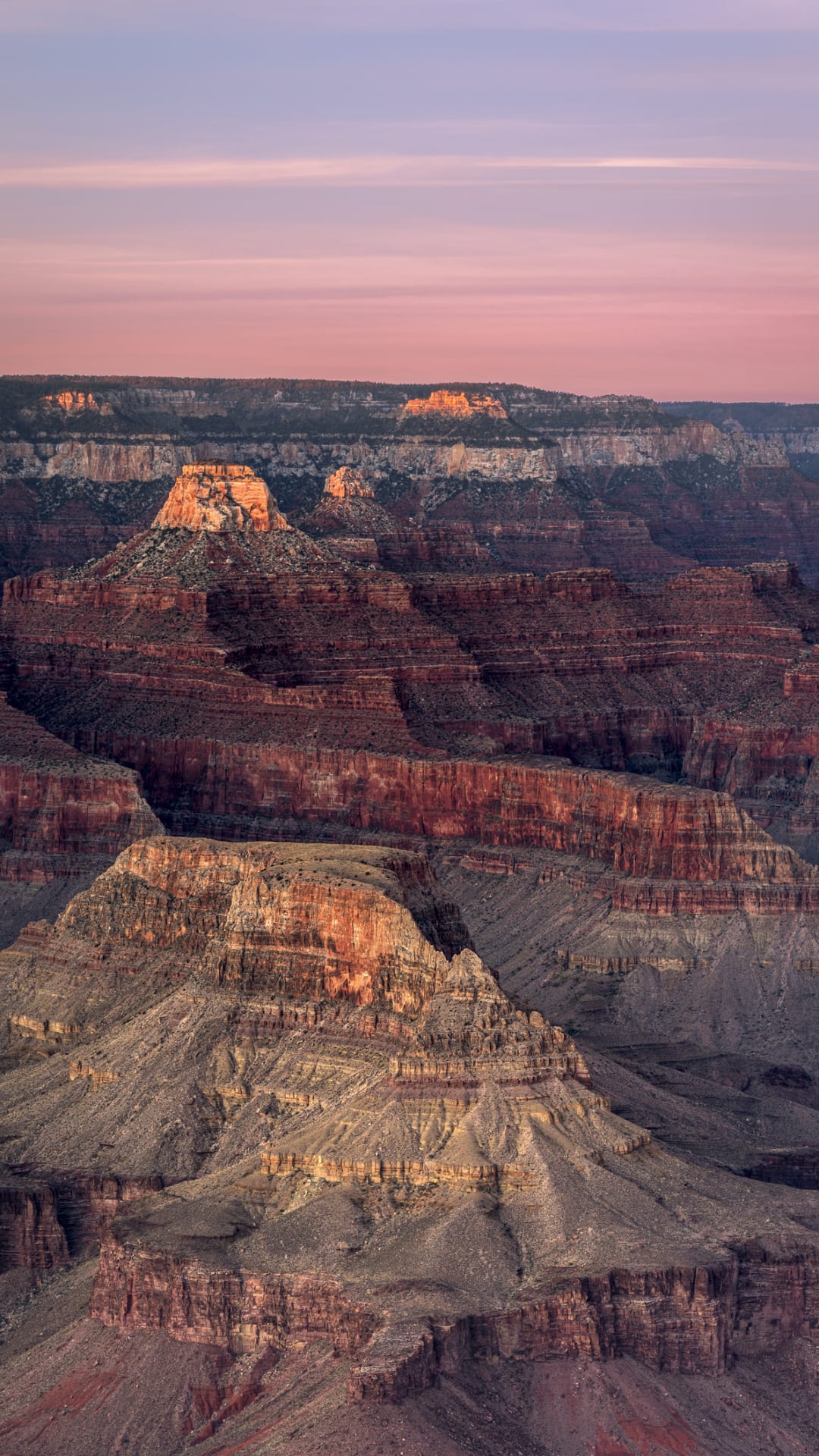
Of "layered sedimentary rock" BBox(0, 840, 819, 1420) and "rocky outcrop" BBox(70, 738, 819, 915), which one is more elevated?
"rocky outcrop" BBox(70, 738, 819, 915)

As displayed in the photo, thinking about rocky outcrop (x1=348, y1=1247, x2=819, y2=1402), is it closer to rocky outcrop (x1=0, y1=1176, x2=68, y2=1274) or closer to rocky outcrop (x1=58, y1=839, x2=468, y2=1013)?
rocky outcrop (x1=58, y1=839, x2=468, y2=1013)

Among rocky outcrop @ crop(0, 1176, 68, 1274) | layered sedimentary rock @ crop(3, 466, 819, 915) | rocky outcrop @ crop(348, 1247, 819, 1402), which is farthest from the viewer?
layered sedimentary rock @ crop(3, 466, 819, 915)

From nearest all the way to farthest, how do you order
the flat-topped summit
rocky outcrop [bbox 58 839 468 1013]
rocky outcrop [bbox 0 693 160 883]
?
rocky outcrop [bbox 58 839 468 1013] < rocky outcrop [bbox 0 693 160 883] < the flat-topped summit

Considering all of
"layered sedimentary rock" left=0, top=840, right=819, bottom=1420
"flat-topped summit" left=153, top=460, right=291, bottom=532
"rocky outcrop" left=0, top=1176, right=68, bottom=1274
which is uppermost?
"flat-topped summit" left=153, top=460, right=291, bottom=532

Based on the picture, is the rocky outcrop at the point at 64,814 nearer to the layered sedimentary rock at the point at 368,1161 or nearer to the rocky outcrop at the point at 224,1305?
the layered sedimentary rock at the point at 368,1161

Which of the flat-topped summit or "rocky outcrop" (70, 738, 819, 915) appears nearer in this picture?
"rocky outcrop" (70, 738, 819, 915)

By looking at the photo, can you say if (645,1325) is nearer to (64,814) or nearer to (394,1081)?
(394,1081)

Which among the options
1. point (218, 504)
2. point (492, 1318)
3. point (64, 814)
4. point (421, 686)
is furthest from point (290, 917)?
point (218, 504)

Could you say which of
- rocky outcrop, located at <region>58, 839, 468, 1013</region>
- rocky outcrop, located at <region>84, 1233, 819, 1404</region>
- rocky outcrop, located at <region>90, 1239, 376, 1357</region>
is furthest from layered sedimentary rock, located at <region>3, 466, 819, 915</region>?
rocky outcrop, located at <region>90, 1239, 376, 1357</region>

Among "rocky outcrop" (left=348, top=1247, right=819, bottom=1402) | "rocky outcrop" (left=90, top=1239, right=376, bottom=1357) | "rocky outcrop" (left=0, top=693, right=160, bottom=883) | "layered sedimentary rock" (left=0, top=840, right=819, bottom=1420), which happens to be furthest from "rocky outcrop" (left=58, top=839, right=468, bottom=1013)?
"rocky outcrop" (left=0, top=693, right=160, bottom=883)
